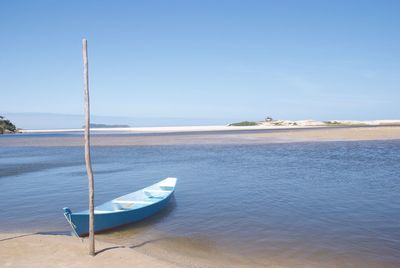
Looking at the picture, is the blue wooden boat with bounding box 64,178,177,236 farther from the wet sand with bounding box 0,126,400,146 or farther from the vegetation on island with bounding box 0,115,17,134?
the vegetation on island with bounding box 0,115,17,134

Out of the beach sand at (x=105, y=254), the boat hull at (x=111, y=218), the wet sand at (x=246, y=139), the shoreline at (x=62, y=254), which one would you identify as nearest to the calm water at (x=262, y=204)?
the boat hull at (x=111, y=218)

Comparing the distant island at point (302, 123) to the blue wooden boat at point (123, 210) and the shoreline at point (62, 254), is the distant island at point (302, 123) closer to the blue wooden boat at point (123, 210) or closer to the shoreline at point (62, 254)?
the blue wooden boat at point (123, 210)

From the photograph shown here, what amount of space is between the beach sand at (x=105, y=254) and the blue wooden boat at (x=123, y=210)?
0.48 metres

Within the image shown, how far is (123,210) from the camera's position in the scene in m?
9.84

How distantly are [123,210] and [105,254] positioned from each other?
2416mm

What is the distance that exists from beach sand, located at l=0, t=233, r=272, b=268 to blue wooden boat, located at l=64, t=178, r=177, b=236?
477 mm

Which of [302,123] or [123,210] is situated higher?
[302,123]

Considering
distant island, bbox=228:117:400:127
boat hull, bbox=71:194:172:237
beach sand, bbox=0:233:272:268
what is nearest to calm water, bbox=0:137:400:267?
boat hull, bbox=71:194:172:237

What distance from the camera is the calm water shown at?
26.9ft

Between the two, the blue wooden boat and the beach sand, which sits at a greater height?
the blue wooden boat

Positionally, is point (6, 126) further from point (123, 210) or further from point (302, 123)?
point (123, 210)

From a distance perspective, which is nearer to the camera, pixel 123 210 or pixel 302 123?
pixel 123 210

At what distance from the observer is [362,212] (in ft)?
35.3

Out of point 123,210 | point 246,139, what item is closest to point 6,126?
point 246,139
